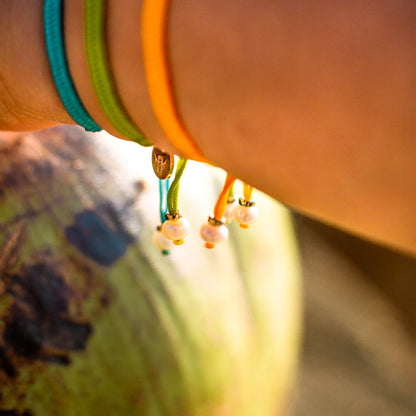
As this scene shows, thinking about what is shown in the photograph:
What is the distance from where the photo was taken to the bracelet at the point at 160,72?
257 millimetres

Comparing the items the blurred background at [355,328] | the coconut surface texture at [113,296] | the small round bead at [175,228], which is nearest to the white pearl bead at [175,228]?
the small round bead at [175,228]

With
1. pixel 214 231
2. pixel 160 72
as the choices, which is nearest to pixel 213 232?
pixel 214 231

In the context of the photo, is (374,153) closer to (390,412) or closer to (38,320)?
(38,320)

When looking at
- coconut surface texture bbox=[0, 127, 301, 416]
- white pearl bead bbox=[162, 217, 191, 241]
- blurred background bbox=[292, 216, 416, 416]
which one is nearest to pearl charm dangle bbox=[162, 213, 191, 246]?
white pearl bead bbox=[162, 217, 191, 241]

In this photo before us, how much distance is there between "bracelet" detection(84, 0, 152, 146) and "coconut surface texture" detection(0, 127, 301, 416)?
24cm

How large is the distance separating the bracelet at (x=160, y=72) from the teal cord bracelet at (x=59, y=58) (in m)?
0.07

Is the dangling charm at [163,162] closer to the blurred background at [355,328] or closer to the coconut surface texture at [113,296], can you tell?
the coconut surface texture at [113,296]

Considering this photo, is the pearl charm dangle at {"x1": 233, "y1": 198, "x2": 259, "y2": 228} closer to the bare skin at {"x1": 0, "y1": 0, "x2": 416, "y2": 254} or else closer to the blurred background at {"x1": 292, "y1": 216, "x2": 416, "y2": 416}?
the bare skin at {"x1": 0, "y1": 0, "x2": 416, "y2": 254}

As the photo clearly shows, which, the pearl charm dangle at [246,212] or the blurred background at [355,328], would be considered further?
the blurred background at [355,328]

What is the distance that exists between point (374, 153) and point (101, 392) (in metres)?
0.40

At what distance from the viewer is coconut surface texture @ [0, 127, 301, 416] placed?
49 centimetres

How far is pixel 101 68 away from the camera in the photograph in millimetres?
291

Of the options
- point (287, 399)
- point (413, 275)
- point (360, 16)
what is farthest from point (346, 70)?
point (413, 275)

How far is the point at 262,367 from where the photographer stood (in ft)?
2.28
